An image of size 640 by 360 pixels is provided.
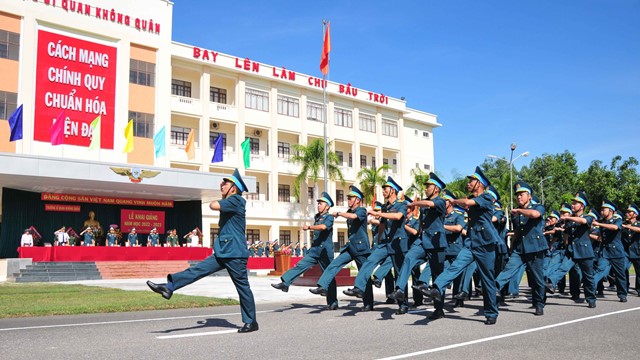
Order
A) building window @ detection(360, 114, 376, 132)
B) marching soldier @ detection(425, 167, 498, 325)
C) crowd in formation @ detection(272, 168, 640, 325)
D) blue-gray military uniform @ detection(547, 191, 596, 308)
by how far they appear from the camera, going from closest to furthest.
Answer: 1. marching soldier @ detection(425, 167, 498, 325)
2. crowd in formation @ detection(272, 168, 640, 325)
3. blue-gray military uniform @ detection(547, 191, 596, 308)
4. building window @ detection(360, 114, 376, 132)

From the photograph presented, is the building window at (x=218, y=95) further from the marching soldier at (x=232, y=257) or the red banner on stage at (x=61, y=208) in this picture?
the marching soldier at (x=232, y=257)

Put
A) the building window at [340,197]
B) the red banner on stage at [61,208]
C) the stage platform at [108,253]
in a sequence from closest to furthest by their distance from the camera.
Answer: the stage platform at [108,253] → the red banner on stage at [61,208] → the building window at [340,197]

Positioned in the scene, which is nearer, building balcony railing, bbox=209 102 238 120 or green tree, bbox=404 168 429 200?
building balcony railing, bbox=209 102 238 120

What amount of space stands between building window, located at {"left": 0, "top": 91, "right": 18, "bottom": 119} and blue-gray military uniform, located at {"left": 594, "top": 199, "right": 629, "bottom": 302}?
28154 millimetres

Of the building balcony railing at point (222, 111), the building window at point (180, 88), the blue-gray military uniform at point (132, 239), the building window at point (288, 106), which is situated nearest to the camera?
the blue-gray military uniform at point (132, 239)

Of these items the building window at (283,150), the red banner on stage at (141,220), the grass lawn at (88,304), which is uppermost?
the building window at (283,150)

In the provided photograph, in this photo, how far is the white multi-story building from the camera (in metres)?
30.3

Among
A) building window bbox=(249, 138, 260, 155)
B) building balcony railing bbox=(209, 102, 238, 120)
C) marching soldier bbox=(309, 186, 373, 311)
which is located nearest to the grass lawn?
marching soldier bbox=(309, 186, 373, 311)

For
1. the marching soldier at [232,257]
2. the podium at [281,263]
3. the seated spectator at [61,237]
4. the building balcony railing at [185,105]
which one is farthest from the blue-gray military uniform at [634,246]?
the building balcony railing at [185,105]

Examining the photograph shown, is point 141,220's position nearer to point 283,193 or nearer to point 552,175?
point 283,193

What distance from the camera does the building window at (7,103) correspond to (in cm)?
3045

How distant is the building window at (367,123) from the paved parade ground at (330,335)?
41.0m

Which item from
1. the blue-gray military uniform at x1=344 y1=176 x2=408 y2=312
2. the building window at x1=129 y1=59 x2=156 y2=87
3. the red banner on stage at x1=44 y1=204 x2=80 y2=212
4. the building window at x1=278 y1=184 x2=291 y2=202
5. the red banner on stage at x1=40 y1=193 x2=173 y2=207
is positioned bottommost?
the blue-gray military uniform at x1=344 y1=176 x2=408 y2=312

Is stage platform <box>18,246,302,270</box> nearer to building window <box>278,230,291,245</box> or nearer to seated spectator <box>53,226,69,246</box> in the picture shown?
seated spectator <box>53,226,69,246</box>
